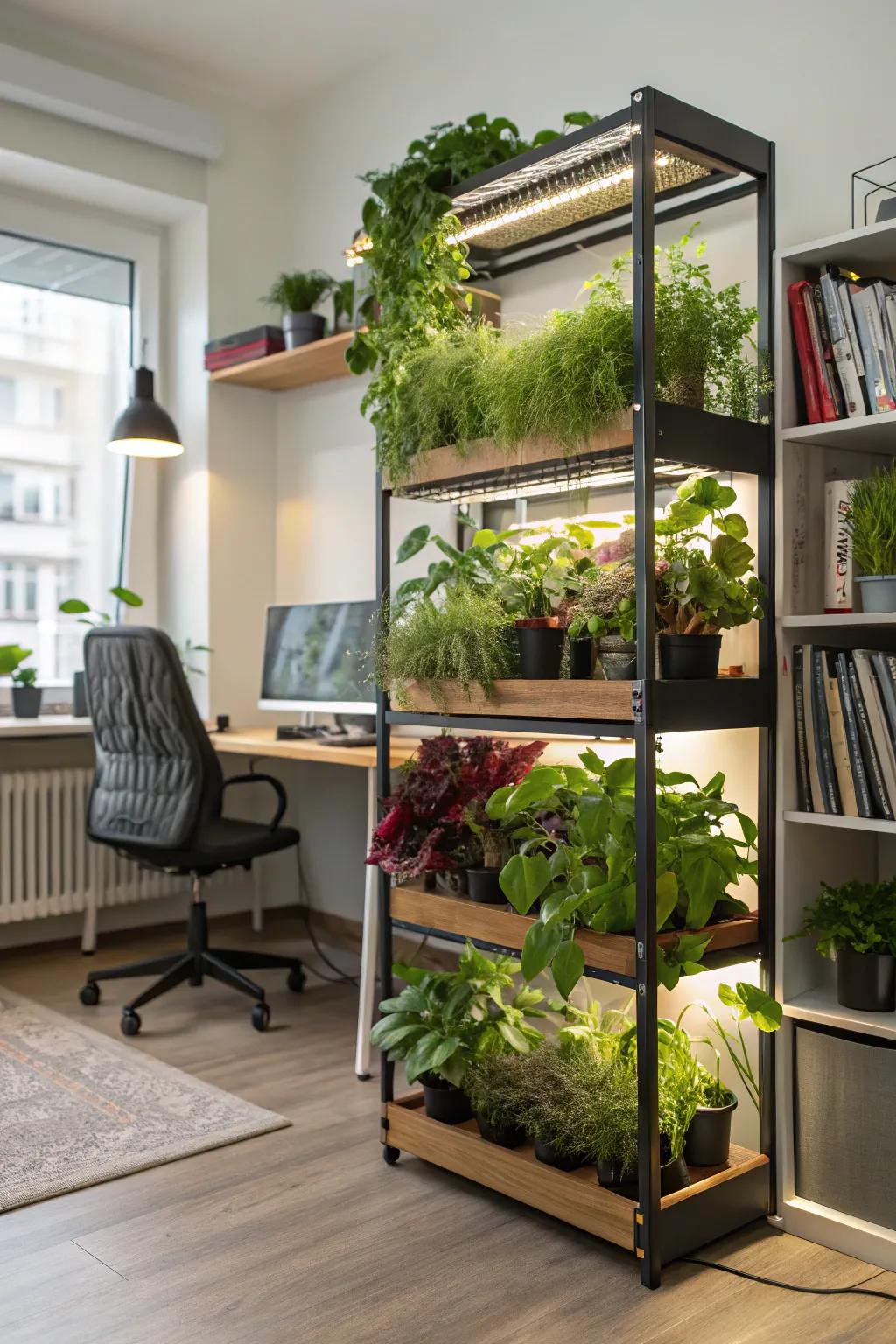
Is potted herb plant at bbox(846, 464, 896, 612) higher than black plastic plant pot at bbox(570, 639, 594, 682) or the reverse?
higher

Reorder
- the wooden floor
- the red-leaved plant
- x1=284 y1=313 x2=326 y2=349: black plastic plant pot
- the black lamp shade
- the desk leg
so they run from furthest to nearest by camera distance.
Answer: the black lamp shade, x1=284 y1=313 x2=326 y2=349: black plastic plant pot, the desk leg, the red-leaved plant, the wooden floor

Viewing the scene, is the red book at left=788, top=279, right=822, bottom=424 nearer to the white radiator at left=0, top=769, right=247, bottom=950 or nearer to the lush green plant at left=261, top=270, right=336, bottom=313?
the lush green plant at left=261, top=270, right=336, bottom=313

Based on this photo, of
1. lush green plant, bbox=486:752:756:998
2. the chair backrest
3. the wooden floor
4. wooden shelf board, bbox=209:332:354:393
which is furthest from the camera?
wooden shelf board, bbox=209:332:354:393

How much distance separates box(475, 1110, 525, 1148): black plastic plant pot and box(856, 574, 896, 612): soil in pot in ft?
3.80

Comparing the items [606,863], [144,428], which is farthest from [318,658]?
[606,863]

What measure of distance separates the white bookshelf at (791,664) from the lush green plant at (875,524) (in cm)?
10

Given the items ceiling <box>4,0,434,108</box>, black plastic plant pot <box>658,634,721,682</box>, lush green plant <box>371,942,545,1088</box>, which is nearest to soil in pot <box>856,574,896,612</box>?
black plastic plant pot <box>658,634,721,682</box>

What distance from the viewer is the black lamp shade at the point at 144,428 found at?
156 inches

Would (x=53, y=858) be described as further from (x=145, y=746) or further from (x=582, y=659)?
(x=582, y=659)

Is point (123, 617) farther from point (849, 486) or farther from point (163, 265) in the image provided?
point (849, 486)

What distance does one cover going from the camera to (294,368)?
158 inches

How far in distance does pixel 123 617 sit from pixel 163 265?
4.37 ft

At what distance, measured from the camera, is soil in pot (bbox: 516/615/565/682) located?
2213mm

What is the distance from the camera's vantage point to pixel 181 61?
4008 mm
